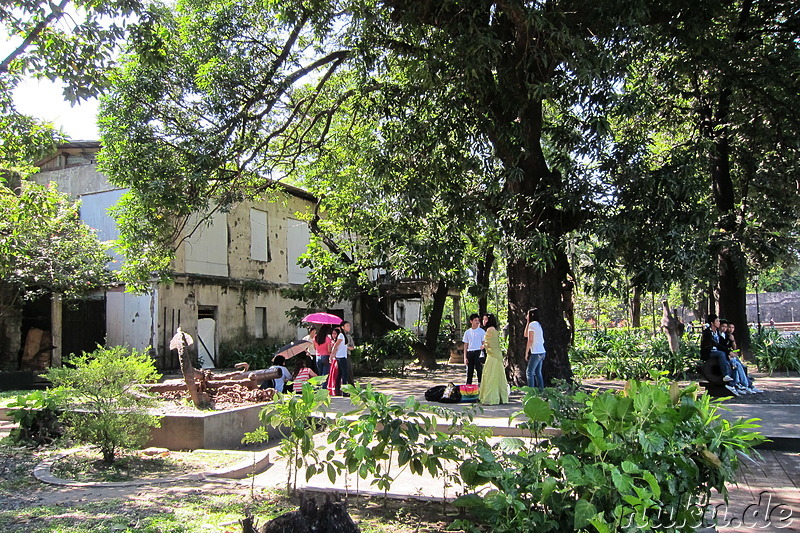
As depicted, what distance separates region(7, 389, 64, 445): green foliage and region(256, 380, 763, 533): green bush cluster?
4.85 metres

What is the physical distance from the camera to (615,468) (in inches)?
131

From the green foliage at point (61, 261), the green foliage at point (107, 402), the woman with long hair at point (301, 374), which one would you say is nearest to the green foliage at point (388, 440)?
the green foliage at point (107, 402)

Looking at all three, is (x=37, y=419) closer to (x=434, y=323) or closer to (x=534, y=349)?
(x=534, y=349)

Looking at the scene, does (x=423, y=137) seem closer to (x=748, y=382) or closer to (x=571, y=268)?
(x=571, y=268)

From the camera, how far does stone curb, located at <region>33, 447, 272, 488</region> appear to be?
18.0 feet

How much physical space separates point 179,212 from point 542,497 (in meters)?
9.64

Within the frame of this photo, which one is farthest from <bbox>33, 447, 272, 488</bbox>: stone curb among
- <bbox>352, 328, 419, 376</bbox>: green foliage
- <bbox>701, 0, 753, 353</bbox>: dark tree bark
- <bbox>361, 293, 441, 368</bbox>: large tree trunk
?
<bbox>361, 293, 441, 368</bbox>: large tree trunk

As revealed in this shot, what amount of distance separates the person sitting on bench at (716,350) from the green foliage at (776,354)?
4560 millimetres

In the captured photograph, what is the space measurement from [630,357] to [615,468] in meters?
12.2

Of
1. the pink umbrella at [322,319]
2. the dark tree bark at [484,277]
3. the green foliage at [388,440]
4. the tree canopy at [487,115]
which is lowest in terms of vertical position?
the green foliage at [388,440]

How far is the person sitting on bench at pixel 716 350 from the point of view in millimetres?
10297

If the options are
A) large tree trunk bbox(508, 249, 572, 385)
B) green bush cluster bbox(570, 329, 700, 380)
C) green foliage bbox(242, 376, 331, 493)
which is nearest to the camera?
green foliage bbox(242, 376, 331, 493)

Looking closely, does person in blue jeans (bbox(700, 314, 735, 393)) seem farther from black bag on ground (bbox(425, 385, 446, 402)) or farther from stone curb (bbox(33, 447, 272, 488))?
stone curb (bbox(33, 447, 272, 488))

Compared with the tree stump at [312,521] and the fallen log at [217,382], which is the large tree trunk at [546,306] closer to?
the fallen log at [217,382]
